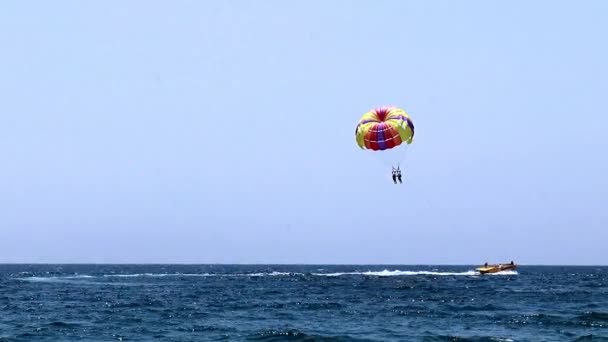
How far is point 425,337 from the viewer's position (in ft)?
125

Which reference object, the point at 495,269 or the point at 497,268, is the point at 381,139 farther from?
the point at 497,268

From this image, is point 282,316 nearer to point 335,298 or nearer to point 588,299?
point 335,298

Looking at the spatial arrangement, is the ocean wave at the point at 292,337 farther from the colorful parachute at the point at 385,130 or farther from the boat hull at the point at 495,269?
the boat hull at the point at 495,269

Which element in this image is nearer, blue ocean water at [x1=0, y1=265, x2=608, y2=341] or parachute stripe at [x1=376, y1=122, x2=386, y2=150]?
blue ocean water at [x1=0, y1=265, x2=608, y2=341]

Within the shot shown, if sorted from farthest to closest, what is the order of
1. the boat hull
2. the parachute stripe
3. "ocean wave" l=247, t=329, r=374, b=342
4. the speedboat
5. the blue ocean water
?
the speedboat
the boat hull
the parachute stripe
the blue ocean water
"ocean wave" l=247, t=329, r=374, b=342

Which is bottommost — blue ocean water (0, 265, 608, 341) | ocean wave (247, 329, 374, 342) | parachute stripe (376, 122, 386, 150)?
ocean wave (247, 329, 374, 342)

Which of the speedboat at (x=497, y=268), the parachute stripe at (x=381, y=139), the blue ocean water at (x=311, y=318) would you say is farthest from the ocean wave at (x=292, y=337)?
the speedboat at (x=497, y=268)

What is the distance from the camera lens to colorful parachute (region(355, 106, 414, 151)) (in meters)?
57.8

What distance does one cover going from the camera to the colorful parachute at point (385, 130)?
57844mm

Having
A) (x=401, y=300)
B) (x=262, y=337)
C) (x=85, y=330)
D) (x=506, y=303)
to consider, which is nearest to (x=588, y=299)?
(x=506, y=303)

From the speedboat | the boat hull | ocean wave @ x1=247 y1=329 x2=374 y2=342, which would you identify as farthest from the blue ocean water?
the speedboat

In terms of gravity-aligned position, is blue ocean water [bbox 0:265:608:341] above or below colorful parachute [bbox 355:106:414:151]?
below

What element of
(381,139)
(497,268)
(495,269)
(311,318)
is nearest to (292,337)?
(311,318)

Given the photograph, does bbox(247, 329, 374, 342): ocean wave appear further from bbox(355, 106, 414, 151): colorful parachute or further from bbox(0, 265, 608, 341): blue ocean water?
bbox(355, 106, 414, 151): colorful parachute
